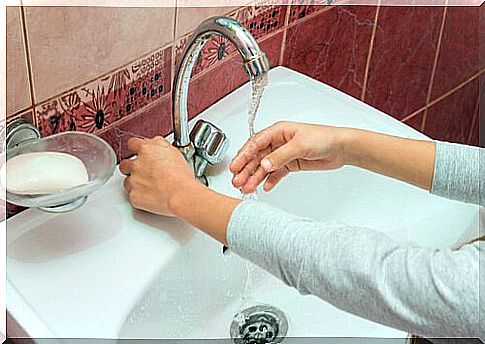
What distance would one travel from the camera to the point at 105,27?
89cm

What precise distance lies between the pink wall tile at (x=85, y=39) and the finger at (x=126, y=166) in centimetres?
10

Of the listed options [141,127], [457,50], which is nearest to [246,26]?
[141,127]

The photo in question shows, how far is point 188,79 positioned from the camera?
2.90ft

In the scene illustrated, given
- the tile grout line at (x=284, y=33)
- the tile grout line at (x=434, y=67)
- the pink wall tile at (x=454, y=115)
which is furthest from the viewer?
the pink wall tile at (x=454, y=115)

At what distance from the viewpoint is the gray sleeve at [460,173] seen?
89cm

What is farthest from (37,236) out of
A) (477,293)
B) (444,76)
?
(444,76)

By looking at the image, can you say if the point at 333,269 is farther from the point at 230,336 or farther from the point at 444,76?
the point at 444,76

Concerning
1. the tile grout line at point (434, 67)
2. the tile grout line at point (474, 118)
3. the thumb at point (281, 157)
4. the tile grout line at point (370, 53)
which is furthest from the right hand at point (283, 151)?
the tile grout line at point (474, 118)

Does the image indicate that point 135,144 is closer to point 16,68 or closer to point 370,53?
point 16,68

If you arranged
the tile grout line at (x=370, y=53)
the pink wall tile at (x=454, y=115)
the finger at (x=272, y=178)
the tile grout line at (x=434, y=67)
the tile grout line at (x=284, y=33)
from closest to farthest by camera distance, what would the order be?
the finger at (x=272, y=178), the tile grout line at (x=284, y=33), the tile grout line at (x=370, y=53), the tile grout line at (x=434, y=67), the pink wall tile at (x=454, y=115)

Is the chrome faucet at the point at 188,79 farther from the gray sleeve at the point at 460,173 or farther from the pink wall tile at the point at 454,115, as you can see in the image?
the pink wall tile at the point at 454,115

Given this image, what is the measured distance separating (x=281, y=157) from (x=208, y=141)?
105 millimetres

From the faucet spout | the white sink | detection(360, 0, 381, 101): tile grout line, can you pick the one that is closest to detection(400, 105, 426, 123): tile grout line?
detection(360, 0, 381, 101): tile grout line

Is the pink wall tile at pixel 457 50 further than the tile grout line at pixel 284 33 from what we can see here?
Yes
